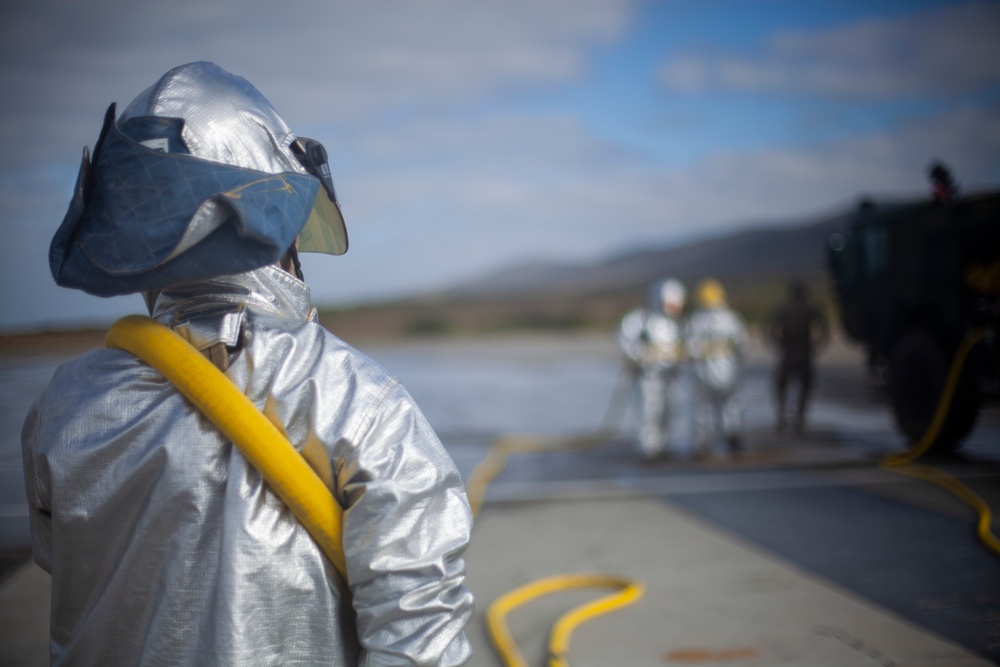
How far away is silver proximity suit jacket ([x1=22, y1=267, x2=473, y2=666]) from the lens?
1216 millimetres

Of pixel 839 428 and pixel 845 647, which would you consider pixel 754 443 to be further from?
pixel 845 647

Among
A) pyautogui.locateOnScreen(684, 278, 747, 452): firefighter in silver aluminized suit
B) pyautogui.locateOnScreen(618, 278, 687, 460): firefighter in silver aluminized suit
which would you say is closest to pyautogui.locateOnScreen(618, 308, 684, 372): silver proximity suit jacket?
pyautogui.locateOnScreen(618, 278, 687, 460): firefighter in silver aluminized suit

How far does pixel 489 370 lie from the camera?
21.8 metres

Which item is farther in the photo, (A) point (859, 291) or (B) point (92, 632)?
(A) point (859, 291)

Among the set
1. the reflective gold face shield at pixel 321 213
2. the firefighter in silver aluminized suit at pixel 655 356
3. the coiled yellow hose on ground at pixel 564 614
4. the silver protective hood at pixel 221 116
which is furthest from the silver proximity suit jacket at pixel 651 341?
the silver protective hood at pixel 221 116

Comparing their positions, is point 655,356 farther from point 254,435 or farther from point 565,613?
point 254,435

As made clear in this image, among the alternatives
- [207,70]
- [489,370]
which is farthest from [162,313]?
[489,370]

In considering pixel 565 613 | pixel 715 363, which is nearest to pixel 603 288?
pixel 715 363

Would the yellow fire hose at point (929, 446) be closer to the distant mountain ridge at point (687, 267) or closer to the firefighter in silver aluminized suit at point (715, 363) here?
the firefighter in silver aluminized suit at point (715, 363)

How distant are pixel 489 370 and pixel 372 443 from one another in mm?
20564

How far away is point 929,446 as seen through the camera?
7.74 m

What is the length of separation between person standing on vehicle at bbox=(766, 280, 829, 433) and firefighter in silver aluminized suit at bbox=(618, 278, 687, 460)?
2074mm

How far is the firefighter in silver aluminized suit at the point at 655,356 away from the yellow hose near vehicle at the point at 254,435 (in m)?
7.36

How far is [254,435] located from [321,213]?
0.59m
